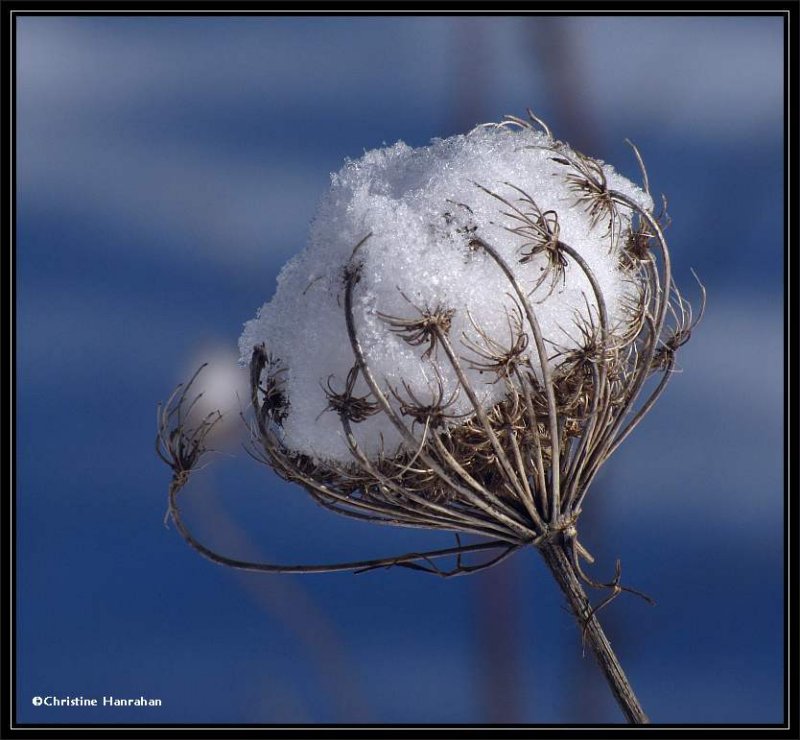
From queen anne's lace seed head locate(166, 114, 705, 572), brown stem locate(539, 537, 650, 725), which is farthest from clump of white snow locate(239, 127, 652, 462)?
brown stem locate(539, 537, 650, 725)

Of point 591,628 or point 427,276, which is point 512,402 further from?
point 591,628

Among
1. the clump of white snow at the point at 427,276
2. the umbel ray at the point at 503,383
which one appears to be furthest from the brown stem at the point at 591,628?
the clump of white snow at the point at 427,276

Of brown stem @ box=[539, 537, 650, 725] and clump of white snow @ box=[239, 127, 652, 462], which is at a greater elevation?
clump of white snow @ box=[239, 127, 652, 462]

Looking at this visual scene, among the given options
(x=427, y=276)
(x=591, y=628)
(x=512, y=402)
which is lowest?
(x=591, y=628)

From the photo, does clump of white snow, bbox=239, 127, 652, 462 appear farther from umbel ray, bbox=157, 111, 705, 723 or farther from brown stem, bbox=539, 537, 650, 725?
brown stem, bbox=539, 537, 650, 725

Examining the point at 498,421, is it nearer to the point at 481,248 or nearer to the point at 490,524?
the point at 490,524

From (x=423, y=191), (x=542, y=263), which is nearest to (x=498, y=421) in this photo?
(x=542, y=263)

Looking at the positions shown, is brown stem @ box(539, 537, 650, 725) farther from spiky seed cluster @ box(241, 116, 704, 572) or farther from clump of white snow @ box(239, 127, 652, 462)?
clump of white snow @ box(239, 127, 652, 462)

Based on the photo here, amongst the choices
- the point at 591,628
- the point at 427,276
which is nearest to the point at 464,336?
the point at 427,276
